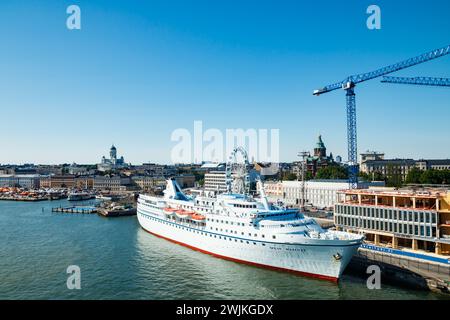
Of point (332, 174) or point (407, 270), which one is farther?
point (332, 174)

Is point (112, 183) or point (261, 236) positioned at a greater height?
point (112, 183)

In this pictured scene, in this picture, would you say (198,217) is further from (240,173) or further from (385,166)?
(385,166)

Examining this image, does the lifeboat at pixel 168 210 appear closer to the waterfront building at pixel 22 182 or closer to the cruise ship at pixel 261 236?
the cruise ship at pixel 261 236

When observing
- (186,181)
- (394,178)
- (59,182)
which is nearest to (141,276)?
(394,178)

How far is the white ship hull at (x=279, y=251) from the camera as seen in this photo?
23078 mm

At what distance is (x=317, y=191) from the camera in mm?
59812

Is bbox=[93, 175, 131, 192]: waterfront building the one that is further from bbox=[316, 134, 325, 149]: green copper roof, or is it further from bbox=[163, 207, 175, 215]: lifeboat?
bbox=[163, 207, 175, 215]: lifeboat

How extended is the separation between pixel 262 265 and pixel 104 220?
33079 mm

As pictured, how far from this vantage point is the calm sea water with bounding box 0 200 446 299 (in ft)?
68.8

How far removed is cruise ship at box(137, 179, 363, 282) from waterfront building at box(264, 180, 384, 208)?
87.0 ft

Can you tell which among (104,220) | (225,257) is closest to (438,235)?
(225,257)

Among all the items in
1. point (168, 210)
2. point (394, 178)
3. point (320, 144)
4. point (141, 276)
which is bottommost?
point (141, 276)

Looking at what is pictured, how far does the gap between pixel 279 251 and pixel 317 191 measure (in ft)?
121
